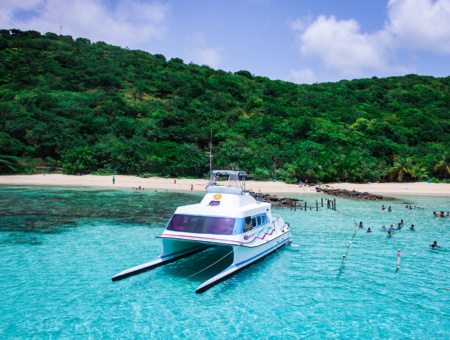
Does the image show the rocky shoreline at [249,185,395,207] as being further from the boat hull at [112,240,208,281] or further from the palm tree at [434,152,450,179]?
the palm tree at [434,152,450,179]

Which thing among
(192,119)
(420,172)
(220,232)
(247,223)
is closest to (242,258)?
(220,232)

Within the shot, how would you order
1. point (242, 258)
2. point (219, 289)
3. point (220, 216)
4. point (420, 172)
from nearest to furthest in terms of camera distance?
1. point (219, 289)
2. point (242, 258)
3. point (220, 216)
4. point (420, 172)

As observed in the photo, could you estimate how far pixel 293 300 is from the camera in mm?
13211

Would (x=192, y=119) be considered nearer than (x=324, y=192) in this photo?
No

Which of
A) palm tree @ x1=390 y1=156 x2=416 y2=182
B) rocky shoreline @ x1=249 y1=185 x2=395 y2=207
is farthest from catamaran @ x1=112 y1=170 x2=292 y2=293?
palm tree @ x1=390 y1=156 x2=416 y2=182

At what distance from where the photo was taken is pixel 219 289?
13930 mm

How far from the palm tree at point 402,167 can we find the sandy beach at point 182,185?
2.81 metres

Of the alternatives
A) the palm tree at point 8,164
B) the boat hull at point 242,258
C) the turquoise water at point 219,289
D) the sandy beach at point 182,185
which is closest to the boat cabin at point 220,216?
the boat hull at point 242,258

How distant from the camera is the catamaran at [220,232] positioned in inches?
574

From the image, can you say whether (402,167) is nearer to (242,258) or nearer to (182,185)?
(182,185)

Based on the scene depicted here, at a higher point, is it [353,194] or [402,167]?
[402,167]

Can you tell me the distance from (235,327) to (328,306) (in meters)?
4.09

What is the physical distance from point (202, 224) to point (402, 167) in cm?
5900

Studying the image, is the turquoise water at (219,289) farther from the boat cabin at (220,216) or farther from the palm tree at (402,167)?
the palm tree at (402,167)
